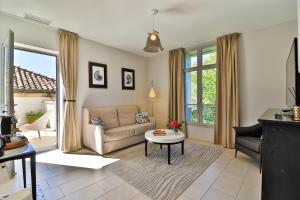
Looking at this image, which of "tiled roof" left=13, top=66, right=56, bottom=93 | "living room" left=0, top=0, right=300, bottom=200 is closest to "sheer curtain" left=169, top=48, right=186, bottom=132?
"living room" left=0, top=0, right=300, bottom=200

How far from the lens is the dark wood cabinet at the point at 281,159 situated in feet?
4.18

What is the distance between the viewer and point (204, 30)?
3316 millimetres

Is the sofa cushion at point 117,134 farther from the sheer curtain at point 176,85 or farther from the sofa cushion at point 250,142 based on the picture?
the sofa cushion at point 250,142

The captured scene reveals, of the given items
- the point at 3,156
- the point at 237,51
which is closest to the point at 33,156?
the point at 3,156

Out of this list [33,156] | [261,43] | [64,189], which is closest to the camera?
[33,156]

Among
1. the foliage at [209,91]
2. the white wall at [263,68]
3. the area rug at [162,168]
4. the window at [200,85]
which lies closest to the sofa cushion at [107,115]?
the area rug at [162,168]

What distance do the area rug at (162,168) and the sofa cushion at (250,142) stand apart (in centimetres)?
55

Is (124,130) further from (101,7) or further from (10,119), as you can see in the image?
(101,7)

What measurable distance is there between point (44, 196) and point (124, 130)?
1.85 meters

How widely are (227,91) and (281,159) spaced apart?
2409 mm

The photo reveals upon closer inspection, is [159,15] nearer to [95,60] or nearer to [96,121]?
[95,60]

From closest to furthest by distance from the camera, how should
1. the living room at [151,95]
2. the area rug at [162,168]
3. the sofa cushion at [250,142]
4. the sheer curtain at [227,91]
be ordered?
1. the area rug at [162,168]
2. the living room at [151,95]
3. the sofa cushion at [250,142]
4. the sheer curtain at [227,91]

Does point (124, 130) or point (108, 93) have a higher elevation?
point (108, 93)

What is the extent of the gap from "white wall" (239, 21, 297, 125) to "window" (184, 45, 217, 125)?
2.27 feet
